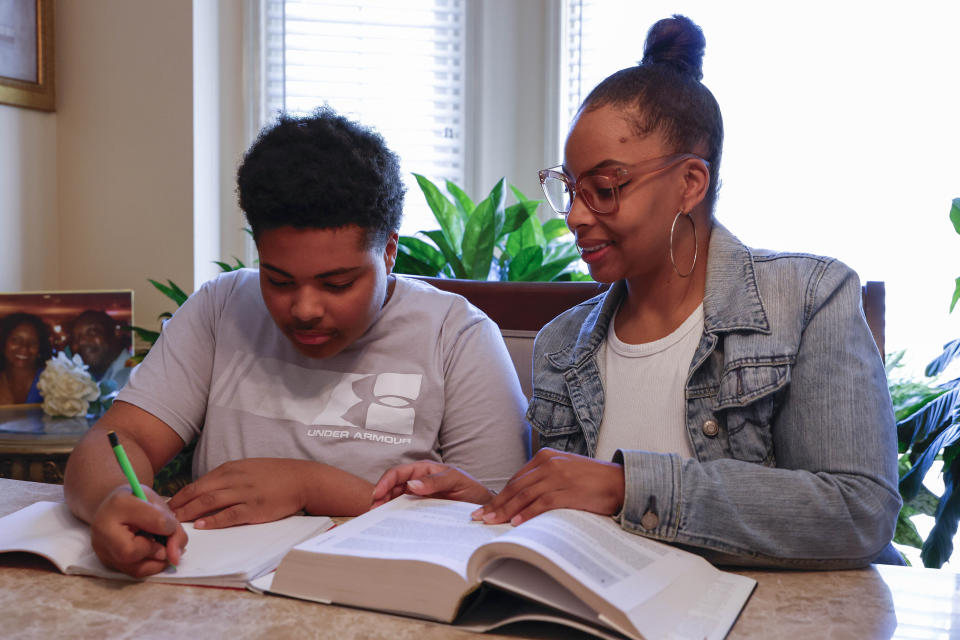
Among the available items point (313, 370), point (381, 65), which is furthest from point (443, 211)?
point (313, 370)

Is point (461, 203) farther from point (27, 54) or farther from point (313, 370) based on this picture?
point (27, 54)

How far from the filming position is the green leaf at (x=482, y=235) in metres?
2.22

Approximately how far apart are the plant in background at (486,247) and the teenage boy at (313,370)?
851 millimetres

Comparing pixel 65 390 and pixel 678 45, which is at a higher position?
pixel 678 45

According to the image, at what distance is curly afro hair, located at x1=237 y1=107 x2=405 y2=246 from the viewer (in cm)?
114

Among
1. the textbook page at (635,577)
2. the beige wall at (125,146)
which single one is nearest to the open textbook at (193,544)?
the textbook page at (635,577)

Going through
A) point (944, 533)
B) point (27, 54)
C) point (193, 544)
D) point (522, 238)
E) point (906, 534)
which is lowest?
point (906, 534)

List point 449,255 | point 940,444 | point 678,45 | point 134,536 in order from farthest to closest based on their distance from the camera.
Answer: 1. point 449,255
2. point 940,444
3. point 678,45
4. point 134,536

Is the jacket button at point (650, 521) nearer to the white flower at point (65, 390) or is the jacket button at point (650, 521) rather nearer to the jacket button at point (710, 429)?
the jacket button at point (710, 429)

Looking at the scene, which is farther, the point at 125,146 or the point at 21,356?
the point at 125,146

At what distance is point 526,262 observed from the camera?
7.25ft

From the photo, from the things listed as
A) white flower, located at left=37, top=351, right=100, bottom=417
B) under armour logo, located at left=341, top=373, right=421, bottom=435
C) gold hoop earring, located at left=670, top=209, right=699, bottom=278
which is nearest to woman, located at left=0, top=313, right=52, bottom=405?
white flower, located at left=37, top=351, right=100, bottom=417

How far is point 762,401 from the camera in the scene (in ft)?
3.47

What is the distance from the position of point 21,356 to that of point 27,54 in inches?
37.9
